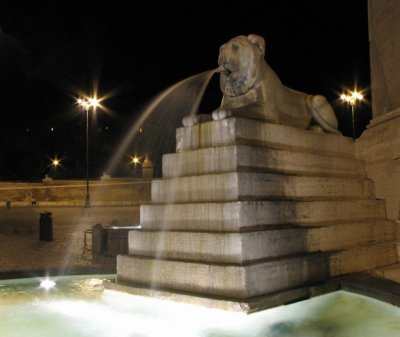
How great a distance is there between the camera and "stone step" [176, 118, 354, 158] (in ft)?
21.8

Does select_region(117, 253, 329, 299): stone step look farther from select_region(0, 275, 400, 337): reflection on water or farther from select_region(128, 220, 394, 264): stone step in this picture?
select_region(0, 275, 400, 337): reflection on water

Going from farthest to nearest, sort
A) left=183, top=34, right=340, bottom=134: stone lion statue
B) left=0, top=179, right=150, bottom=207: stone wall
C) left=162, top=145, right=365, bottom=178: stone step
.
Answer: left=0, top=179, right=150, bottom=207: stone wall → left=183, top=34, right=340, bottom=134: stone lion statue → left=162, top=145, right=365, bottom=178: stone step

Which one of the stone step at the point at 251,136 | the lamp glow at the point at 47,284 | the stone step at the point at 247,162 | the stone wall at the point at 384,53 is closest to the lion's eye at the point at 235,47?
the stone step at the point at 251,136

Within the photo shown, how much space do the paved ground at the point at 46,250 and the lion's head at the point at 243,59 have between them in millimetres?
4068

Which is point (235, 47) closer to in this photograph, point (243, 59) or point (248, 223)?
point (243, 59)

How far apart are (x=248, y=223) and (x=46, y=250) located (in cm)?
957

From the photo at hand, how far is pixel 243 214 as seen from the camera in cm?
602

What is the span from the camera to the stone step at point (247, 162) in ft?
21.2

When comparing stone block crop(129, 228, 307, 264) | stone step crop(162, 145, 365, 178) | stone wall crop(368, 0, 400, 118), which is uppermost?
stone wall crop(368, 0, 400, 118)

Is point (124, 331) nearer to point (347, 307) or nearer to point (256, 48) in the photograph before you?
point (347, 307)

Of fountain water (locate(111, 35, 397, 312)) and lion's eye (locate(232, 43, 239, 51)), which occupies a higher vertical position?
lion's eye (locate(232, 43, 239, 51))

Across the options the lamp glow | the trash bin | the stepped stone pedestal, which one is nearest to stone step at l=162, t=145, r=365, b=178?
the stepped stone pedestal

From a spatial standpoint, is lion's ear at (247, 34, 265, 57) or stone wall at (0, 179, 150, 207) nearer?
lion's ear at (247, 34, 265, 57)

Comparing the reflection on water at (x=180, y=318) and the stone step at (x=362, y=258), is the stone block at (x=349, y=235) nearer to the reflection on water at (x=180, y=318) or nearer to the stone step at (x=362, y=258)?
the stone step at (x=362, y=258)
